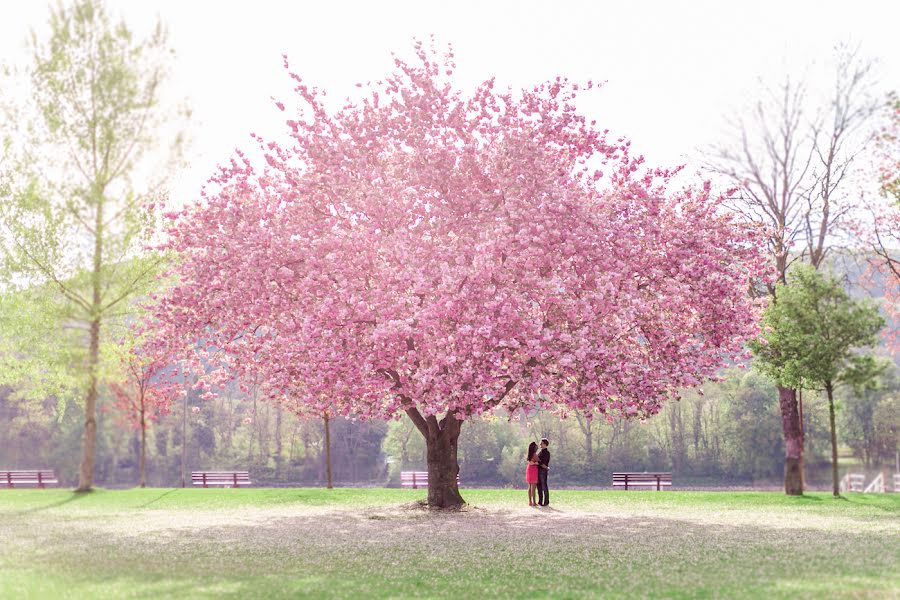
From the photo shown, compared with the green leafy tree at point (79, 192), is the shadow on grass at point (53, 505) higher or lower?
lower

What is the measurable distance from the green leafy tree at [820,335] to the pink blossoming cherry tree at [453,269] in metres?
5.35

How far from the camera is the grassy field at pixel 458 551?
1427cm

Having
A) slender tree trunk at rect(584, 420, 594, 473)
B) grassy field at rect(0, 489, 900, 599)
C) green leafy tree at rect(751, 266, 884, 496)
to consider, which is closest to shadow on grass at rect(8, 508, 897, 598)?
grassy field at rect(0, 489, 900, 599)

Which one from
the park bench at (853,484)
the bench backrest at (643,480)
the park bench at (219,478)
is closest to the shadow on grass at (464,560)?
the bench backrest at (643,480)

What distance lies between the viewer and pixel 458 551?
18.9 m

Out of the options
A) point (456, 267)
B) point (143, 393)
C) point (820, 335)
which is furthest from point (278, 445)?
point (456, 267)

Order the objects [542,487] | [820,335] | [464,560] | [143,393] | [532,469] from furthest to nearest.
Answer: [143,393] → [820,335] → [542,487] → [532,469] → [464,560]

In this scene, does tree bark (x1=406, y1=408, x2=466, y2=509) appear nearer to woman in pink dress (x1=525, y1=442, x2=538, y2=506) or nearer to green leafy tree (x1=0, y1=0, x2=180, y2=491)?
woman in pink dress (x1=525, y1=442, x2=538, y2=506)

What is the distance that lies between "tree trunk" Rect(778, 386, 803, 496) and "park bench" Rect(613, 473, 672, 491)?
31.7 ft

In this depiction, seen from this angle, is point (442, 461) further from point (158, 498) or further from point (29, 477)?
point (29, 477)

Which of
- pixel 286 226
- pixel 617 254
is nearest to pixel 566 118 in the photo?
pixel 617 254

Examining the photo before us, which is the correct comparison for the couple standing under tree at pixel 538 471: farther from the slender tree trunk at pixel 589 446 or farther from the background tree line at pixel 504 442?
the slender tree trunk at pixel 589 446

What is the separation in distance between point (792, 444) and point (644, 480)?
13.6m

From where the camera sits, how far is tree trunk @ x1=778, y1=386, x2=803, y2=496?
37.3 m
